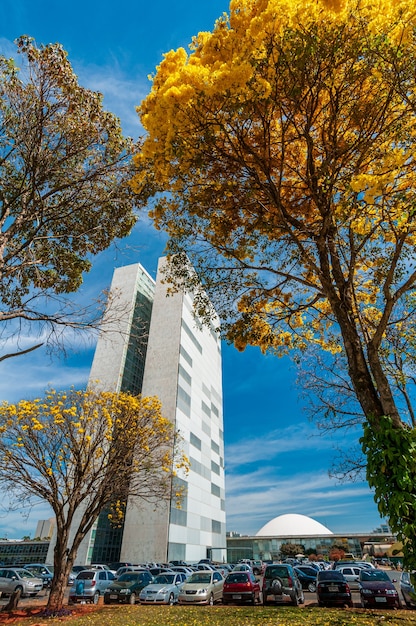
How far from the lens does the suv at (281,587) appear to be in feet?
40.0

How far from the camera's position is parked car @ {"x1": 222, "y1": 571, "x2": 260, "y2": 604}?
12.7 meters

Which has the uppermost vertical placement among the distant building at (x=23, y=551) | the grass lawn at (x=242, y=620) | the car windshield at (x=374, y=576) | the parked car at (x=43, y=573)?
the distant building at (x=23, y=551)

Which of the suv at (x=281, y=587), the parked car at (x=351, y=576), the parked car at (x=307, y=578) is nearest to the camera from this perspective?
the suv at (x=281, y=587)

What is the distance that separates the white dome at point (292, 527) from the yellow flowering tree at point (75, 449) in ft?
238

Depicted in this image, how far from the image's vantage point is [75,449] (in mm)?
13430

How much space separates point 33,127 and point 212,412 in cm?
4493

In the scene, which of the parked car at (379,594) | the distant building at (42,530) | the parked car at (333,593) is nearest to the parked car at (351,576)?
the parked car at (333,593)

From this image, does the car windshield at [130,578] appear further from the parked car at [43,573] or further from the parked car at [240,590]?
the parked car at [43,573]

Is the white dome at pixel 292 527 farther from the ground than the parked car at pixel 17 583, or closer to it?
farther from the ground

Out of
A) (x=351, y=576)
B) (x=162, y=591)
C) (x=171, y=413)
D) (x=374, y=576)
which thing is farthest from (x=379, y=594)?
(x=171, y=413)

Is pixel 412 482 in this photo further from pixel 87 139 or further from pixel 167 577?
pixel 167 577

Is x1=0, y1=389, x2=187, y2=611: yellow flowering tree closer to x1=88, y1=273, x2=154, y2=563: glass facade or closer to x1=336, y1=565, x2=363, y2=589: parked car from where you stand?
x1=88, y1=273, x2=154, y2=563: glass facade

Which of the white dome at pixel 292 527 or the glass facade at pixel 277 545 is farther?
the white dome at pixel 292 527

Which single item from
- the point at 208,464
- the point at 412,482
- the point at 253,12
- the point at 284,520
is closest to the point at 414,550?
the point at 412,482
